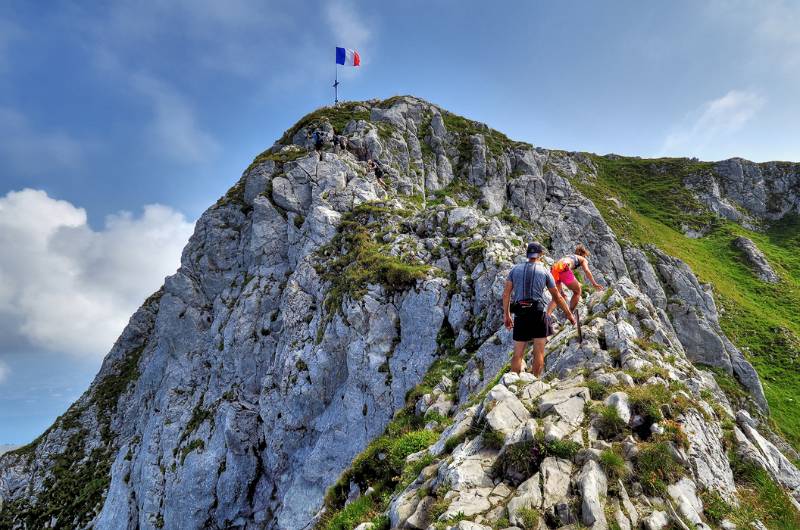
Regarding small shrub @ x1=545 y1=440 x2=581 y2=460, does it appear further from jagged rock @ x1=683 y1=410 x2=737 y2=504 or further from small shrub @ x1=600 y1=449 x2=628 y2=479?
jagged rock @ x1=683 y1=410 x2=737 y2=504

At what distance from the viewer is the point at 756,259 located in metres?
55.4

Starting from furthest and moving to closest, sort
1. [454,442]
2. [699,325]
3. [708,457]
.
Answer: [699,325] < [454,442] < [708,457]

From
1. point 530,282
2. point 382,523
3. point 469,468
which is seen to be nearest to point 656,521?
point 469,468

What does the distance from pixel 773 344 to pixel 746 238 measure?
2773cm

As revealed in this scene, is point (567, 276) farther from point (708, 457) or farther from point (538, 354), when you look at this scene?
point (708, 457)

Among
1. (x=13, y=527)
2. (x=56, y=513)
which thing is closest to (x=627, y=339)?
(x=56, y=513)

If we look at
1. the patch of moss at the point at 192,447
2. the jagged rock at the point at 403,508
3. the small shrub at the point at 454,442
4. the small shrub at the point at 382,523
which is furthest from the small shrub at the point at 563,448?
the patch of moss at the point at 192,447

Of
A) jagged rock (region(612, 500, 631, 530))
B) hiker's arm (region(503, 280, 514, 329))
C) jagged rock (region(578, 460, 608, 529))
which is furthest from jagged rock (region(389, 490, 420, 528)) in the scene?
hiker's arm (region(503, 280, 514, 329))

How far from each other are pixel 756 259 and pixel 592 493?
69.5 m

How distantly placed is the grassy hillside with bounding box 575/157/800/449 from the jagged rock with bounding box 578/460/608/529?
1507 inches

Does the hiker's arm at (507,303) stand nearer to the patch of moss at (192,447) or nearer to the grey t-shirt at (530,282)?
the grey t-shirt at (530,282)

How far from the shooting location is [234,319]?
126 ft

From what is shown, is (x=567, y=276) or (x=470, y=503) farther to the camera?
(x=567, y=276)

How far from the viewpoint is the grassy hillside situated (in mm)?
37500
